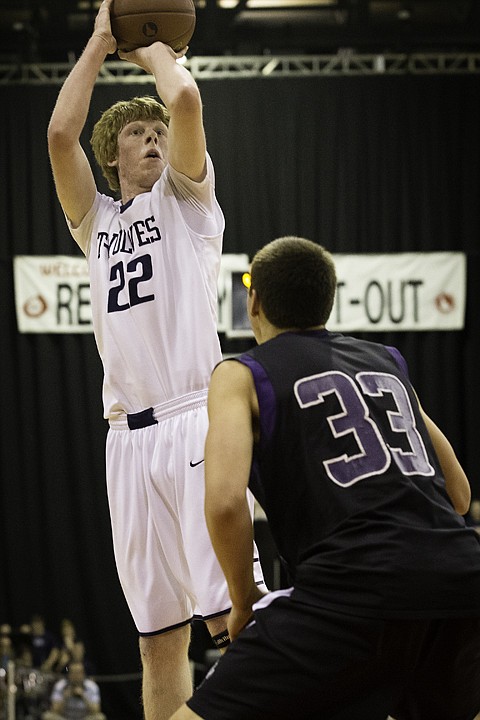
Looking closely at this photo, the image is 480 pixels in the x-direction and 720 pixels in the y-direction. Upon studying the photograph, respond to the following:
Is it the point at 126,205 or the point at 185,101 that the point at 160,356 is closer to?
the point at 126,205

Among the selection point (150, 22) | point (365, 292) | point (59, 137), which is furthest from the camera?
point (365, 292)

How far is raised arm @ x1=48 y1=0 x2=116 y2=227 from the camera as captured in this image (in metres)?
3.78

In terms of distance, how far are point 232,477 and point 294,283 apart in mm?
544

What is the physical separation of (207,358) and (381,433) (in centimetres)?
123

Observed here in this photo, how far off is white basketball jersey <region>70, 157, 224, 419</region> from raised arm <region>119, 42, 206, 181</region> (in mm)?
68

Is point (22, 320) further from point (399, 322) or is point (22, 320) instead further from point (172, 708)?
point (172, 708)

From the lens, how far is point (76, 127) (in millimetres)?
3787

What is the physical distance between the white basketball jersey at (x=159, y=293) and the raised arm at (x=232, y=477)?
1.05m

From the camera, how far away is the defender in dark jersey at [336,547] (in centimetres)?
237

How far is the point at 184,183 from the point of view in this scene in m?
3.72

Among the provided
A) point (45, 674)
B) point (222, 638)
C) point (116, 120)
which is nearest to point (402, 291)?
point (45, 674)

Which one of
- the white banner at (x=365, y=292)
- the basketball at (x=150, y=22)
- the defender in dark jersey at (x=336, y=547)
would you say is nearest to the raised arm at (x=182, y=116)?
the basketball at (x=150, y=22)

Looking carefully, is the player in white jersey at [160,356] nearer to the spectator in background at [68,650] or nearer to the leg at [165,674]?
the leg at [165,674]

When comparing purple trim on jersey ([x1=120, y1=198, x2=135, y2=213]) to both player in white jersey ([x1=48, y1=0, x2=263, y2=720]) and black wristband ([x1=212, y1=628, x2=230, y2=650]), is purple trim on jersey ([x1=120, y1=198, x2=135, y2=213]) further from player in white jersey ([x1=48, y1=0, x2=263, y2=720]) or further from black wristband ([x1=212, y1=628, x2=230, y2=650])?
black wristband ([x1=212, y1=628, x2=230, y2=650])
